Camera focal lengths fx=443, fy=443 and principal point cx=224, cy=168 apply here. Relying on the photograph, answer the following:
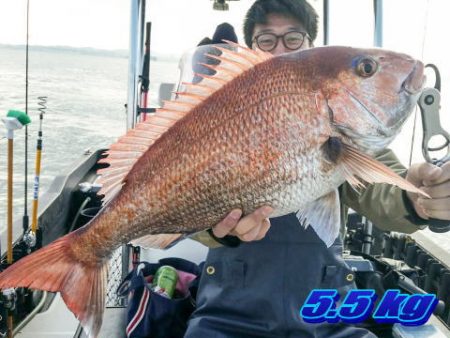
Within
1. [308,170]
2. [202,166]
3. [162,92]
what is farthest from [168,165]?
[162,92]

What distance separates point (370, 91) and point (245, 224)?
564mm

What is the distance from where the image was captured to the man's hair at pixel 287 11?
2238 mm

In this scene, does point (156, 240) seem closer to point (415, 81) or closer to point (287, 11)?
point (415, 81)

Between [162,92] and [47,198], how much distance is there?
4.76 feet

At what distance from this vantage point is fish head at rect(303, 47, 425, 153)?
129 centimetres

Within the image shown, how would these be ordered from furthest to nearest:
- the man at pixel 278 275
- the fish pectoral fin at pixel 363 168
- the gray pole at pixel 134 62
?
the gray pole at pixel 134 62 → the man at pixel 278 275 → the fish pectoral fin at pixel 363 168

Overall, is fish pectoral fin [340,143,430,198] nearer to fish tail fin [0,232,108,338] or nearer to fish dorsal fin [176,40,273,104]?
fish dorsal fin [176,40,273,104]

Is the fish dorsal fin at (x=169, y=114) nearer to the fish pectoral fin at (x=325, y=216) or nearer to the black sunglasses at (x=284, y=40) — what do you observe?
the fish pectoral fin at (x=325, y=216)

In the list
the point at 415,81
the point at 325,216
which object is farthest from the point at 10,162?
the point at 415,81

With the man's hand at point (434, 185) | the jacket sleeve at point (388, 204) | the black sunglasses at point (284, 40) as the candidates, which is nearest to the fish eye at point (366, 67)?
the man's hand at point (434, 185)

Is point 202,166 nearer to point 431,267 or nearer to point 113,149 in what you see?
point 113,149

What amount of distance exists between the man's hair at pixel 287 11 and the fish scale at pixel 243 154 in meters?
0.96

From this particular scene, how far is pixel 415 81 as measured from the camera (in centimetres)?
128

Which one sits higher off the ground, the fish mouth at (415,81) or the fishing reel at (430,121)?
the fish mouth at (415,81)
